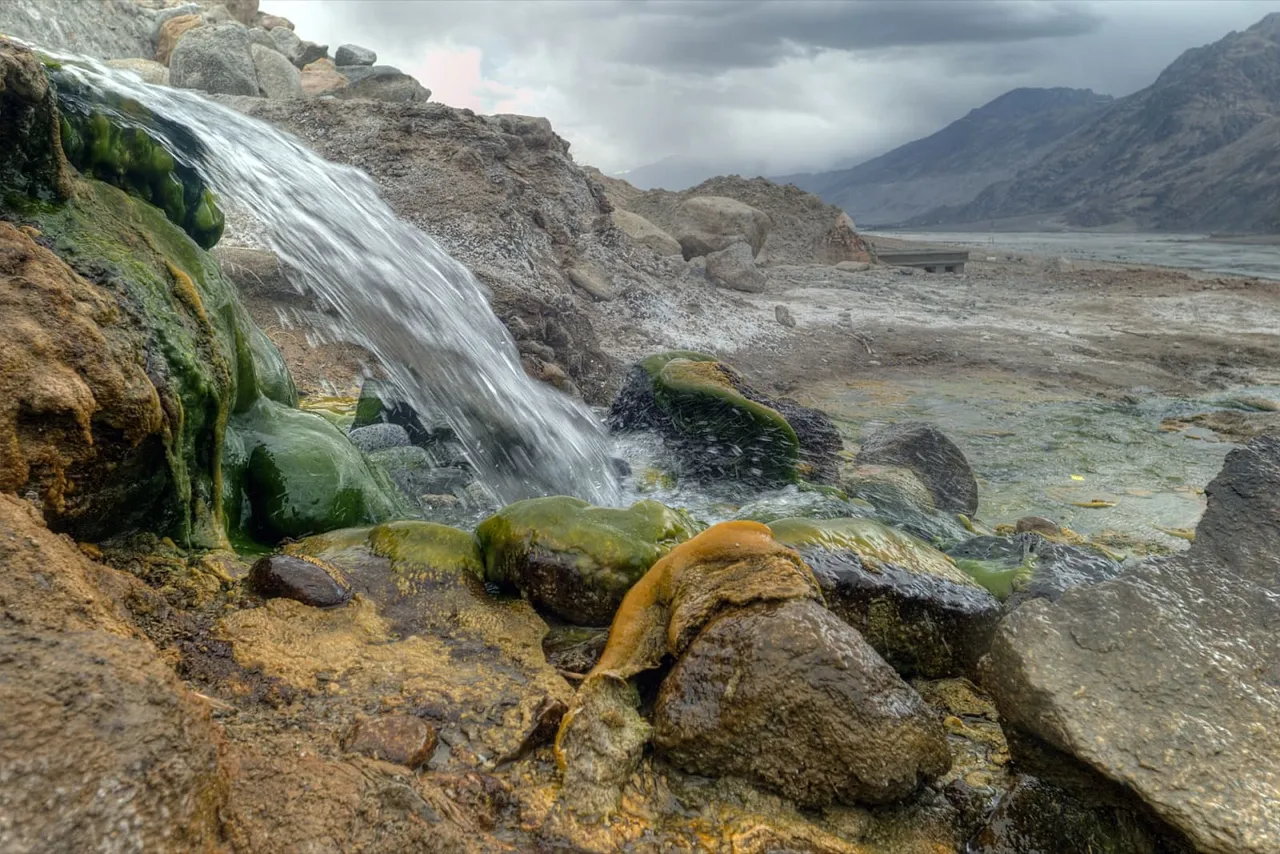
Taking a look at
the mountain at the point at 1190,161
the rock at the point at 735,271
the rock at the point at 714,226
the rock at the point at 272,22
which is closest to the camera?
the rock at the point at 735,271

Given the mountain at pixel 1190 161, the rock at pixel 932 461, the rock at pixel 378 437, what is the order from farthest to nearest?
the mountain at pixel 1190 161
the rock at pixel 932 461
the rock at pixel 378 437

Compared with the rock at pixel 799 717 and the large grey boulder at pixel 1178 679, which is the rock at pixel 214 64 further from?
the large grey boulder at pixel 1178 679

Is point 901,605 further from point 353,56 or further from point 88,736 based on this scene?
point 353,56

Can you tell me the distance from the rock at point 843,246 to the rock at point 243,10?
19412 millimetres

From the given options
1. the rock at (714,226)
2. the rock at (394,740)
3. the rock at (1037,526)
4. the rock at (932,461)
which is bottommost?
the rock at (1037,526)

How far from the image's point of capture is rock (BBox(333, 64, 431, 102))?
63.5 ft

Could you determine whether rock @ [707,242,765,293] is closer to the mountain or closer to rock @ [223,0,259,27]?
rock @ [223,0,259,27]

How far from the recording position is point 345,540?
4.02m

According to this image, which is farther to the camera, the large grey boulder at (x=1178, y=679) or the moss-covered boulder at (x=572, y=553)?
the moss-covered boulder at (x=572, y=553)

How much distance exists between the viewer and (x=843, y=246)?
90.1 ft

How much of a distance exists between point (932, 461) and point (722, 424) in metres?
1.78

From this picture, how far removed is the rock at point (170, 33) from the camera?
69.4ft

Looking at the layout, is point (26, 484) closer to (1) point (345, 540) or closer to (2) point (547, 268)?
(1) point (345, 540)

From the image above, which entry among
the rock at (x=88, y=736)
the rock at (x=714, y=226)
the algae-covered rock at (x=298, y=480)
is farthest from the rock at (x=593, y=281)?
the rock at (x=88, y=736)
